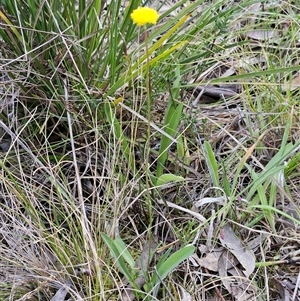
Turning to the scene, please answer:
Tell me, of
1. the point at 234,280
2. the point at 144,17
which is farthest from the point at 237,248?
the point at 144,17

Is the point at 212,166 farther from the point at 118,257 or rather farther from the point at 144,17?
the point at 144,17

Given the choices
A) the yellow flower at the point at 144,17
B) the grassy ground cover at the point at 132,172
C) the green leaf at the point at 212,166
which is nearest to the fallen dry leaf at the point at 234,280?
the grassy ground cover at the point at 132,172

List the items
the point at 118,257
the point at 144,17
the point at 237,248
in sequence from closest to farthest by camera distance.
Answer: the point at 144,17
the point at 118,257
the point at 237,248

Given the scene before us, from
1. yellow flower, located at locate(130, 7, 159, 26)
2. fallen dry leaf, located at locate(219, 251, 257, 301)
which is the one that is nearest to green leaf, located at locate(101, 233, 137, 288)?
fallen dry leaf, located at locate(219, 251, 257, 301)

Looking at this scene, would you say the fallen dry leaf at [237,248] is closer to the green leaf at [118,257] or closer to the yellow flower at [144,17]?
the green leaf at [118,257]

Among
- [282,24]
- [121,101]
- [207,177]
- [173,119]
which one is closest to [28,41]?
[121,101]

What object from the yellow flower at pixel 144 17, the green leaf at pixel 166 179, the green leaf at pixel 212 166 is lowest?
the green leaf at pixel 212 166

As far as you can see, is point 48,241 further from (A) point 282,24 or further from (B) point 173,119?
(A) point 282,24

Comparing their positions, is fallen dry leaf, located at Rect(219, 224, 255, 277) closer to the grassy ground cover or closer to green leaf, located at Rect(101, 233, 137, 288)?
the grassy ground cover

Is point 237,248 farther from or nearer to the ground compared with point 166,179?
nearer to the ground
